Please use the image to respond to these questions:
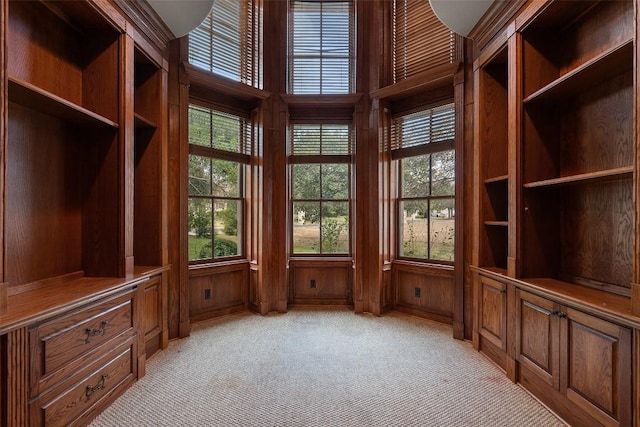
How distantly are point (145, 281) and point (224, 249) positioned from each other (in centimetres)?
133

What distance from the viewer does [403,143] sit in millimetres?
3613

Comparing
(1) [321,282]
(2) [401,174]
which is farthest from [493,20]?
(1) [321,282]

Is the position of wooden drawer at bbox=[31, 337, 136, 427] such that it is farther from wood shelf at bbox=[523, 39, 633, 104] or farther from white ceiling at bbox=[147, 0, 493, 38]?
wood shelf at bbox=[523, 39, 633, 104]

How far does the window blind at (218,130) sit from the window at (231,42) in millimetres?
463

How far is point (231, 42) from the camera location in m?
3.48

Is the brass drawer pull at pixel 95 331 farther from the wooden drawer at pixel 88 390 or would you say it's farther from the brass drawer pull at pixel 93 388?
the brass drawer pull at pixel 93 388

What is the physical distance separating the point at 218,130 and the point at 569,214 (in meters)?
3.46

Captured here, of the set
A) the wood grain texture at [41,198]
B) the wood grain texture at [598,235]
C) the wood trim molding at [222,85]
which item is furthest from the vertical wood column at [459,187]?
the wood grain texture at [41,198]

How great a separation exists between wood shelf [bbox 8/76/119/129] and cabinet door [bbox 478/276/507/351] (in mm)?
3179

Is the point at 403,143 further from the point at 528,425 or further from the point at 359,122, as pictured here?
the point at 528,425

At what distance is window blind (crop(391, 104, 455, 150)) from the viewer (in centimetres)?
326

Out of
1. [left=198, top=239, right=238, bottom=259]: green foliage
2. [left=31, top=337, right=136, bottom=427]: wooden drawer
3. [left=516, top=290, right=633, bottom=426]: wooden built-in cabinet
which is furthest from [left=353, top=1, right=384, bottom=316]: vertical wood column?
[left=31, top=337, right=136, bottom=427]: wooden drawer

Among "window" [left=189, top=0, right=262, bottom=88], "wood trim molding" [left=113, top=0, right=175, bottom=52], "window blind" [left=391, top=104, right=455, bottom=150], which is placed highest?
"window" [left=189, top=0, right=262, bottom=88]

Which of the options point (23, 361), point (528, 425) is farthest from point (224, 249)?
point (528, 425)
